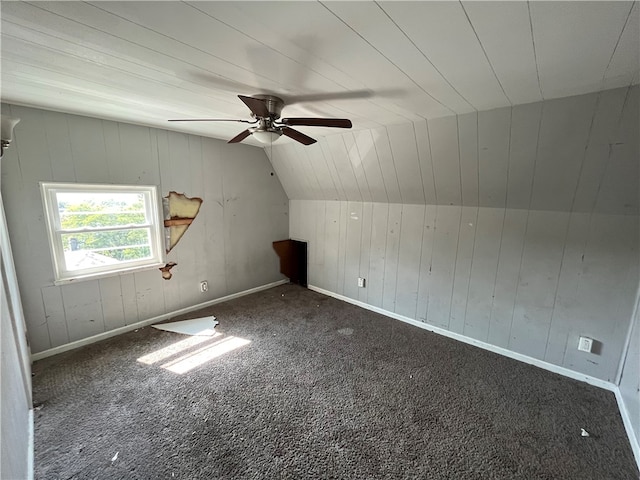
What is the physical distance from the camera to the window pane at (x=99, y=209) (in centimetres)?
253

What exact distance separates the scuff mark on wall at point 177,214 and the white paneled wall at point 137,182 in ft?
0.27

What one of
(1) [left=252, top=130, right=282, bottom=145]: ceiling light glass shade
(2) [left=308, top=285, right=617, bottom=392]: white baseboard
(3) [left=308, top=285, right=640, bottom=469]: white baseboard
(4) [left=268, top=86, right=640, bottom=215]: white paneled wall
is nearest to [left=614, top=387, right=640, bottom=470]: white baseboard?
(3) [left=308, top=285, right=640, bottom=469]: white baseboard

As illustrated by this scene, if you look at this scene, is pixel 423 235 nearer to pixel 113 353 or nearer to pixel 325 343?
pixel 325 343

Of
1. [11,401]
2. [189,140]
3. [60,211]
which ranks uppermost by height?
[189,140]

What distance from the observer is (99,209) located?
271cm

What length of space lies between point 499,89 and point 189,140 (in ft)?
10.0

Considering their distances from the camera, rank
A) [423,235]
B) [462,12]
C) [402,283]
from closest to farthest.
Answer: [462,12], [423,235], [402,283]

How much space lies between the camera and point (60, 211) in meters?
2.49

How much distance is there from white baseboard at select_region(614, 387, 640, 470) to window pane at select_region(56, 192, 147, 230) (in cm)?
437

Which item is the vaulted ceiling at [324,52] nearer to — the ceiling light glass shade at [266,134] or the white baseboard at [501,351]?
the ceiling light glass shade at [266,134]

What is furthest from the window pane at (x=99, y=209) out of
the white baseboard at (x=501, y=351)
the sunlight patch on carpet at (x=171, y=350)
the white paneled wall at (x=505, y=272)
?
the white baseboard at (x=501, y=351)

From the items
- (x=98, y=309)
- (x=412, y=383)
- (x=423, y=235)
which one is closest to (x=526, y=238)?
(x=423, y=235)

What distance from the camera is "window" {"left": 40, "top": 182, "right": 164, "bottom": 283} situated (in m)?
2.48

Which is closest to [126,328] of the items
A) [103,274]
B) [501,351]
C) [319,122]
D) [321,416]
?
[103,274]
